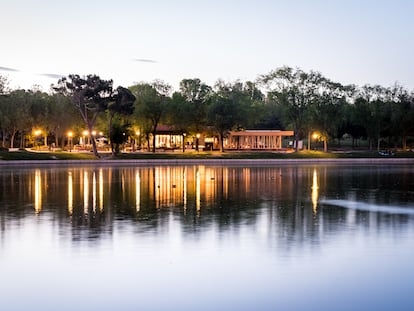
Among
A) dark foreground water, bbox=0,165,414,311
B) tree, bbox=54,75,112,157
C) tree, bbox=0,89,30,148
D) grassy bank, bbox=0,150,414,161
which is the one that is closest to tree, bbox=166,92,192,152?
grassy bank, bbox=0,150,414,161

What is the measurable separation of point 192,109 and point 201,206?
59949 mm

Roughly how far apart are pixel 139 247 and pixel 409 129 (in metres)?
80.8

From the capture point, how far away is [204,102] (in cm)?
8494

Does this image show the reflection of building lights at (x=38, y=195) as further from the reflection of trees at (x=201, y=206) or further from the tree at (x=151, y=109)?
the tree at (x=151, y=109)

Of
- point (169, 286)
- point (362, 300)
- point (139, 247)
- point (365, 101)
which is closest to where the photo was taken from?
point (362, 300)

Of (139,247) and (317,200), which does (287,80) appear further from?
(139,247)

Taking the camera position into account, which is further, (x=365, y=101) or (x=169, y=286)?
(x=365, y=101)

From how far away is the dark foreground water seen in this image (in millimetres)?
10070

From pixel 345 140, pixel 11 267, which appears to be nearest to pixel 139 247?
pixel 11 267

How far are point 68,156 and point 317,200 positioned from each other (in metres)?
44.3

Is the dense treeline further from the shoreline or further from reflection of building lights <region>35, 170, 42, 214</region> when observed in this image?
reflection of building lights <region>35, 170, 42, 214</region>

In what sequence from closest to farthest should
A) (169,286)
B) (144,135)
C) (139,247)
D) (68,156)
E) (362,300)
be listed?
1. (362,300)
2. (169,286)
3. (139,247)
4. (68,156)
5. (144,135)

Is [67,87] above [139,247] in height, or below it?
above

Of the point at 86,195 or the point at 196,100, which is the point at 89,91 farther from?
the point at 86,195
